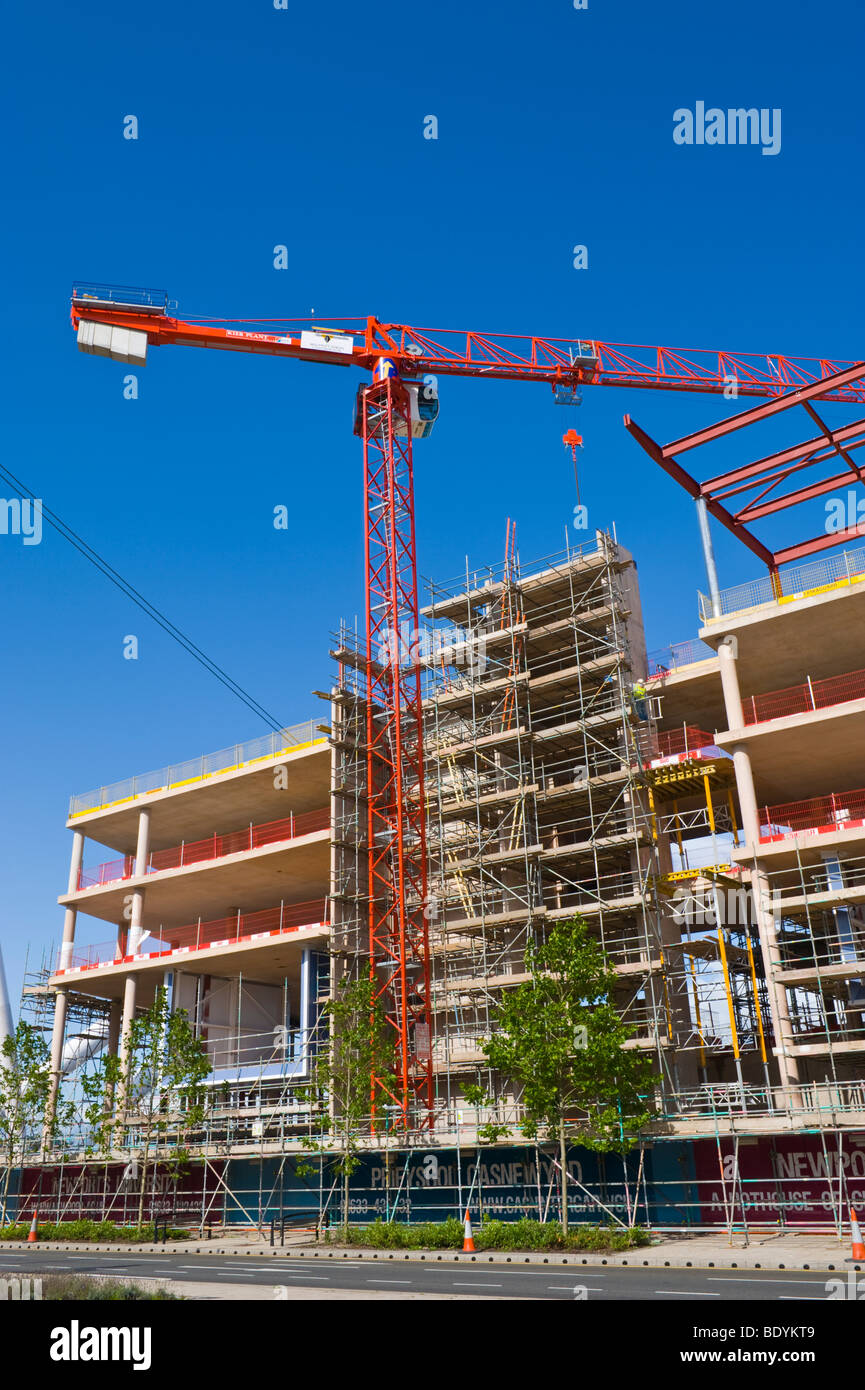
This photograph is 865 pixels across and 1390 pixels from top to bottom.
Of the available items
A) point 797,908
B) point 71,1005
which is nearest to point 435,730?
point 797,908

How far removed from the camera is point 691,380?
156ft

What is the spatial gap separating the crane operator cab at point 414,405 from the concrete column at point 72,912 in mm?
25090

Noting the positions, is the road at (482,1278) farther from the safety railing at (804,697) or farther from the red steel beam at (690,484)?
the red steel beam at (690,484)

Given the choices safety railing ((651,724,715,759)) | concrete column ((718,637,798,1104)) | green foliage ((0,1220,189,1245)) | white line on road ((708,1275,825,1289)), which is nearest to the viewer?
white line on road ((708,1275,825,1289))

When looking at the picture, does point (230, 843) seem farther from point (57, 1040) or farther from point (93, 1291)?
point (93, 1291)

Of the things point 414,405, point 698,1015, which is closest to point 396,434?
point 414,405

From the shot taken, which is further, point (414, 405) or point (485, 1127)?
point (414, 405)

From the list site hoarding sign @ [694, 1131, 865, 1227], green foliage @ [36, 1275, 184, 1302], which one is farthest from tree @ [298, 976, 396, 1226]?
green foliage @ [36, 1275, 184, 1302]

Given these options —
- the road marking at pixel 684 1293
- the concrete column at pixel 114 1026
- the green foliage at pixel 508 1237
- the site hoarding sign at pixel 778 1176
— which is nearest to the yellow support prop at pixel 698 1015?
the site hoarding sign at pixel 778 1176

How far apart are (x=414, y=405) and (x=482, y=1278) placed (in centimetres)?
3631

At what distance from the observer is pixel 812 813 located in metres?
40.9

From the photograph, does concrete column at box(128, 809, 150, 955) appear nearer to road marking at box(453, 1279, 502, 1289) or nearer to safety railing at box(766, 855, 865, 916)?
safety railing at box(766, 855, 865, 916)

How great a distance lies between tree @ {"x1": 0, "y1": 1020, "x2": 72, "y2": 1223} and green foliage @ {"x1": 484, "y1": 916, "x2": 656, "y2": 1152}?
2464cm

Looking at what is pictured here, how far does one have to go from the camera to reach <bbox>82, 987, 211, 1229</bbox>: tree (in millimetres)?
36938
